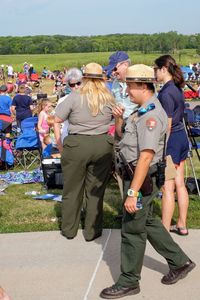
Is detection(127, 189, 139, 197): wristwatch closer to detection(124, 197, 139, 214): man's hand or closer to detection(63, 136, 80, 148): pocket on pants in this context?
detection(124, 197, 139, 214): man's hand

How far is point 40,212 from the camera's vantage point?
6582 millimetres

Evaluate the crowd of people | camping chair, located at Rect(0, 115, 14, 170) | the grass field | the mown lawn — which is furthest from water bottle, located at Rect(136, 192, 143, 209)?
the grass field

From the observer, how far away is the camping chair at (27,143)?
9586 millimetres

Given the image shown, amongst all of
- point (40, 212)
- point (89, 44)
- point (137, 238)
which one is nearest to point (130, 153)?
point (137, 238)

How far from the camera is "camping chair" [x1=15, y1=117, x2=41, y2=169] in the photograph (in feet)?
31.4

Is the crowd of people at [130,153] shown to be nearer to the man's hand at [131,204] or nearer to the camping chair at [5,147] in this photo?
the man's hand at [131,204]

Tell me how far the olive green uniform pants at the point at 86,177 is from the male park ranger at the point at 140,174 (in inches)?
52.3

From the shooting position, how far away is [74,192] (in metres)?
5.44

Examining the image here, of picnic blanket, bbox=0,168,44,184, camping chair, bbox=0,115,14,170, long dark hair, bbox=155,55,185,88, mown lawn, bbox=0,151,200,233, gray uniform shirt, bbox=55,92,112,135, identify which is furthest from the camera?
camping chair, bbox=0,115,14,170

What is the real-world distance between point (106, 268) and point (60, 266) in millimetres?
430

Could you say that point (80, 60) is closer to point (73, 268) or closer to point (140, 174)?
point (73, 268)

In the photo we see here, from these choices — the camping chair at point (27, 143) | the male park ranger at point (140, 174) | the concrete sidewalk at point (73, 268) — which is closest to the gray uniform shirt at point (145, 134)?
the male park ranger at point (140, 174)

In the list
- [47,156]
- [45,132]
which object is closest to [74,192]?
[47,156]

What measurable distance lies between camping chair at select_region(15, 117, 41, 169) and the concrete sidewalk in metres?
4.02
